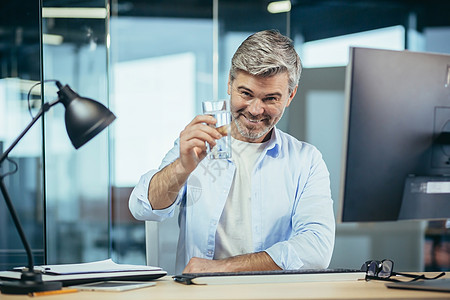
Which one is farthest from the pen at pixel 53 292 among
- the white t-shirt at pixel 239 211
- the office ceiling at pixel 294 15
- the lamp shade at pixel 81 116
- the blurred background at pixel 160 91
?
the office ceiling at pixel 294 15

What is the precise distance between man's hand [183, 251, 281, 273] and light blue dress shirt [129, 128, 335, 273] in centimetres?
14

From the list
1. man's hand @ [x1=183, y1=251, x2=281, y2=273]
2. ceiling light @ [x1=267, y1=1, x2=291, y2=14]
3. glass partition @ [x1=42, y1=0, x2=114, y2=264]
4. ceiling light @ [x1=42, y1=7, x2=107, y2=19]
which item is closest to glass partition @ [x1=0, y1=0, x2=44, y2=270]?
glass partition @ [x1=42, y1=0, x2=114, y2=264]

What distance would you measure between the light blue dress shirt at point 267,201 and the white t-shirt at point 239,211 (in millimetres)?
19

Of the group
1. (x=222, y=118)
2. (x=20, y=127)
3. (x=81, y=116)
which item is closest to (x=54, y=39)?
(x=20, y=127)

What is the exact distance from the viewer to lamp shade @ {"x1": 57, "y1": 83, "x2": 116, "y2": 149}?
1485 millimetres

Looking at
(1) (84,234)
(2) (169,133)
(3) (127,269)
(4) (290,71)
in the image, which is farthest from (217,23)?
(3) (127,269)

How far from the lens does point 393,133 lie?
1.31 m

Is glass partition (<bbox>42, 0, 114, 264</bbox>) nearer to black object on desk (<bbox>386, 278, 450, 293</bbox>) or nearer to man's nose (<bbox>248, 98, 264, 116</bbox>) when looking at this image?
man's nose (<bbox>248, 98, 264, 116</bbox>)

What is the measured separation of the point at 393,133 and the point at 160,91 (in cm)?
390

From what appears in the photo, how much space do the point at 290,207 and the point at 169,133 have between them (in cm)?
297

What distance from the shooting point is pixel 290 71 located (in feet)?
6.71

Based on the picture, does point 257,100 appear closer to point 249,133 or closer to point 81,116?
point 249,133

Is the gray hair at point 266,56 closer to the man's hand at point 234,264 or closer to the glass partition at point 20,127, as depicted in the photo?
the man's hand at point 234,264

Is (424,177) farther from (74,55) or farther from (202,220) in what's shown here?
(74,55)
